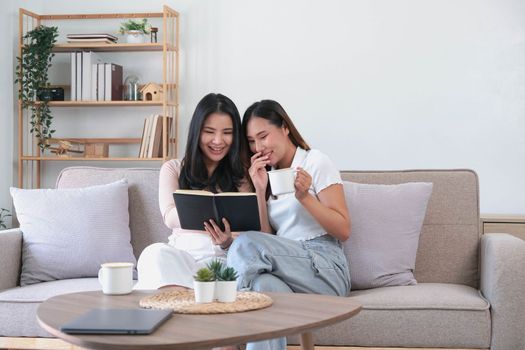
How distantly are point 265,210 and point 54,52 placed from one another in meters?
2.94

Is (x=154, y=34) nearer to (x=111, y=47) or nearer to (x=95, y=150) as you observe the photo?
(x=111, y=47)

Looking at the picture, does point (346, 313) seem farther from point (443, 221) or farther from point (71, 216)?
point (71, 216)

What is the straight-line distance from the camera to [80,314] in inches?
71.1

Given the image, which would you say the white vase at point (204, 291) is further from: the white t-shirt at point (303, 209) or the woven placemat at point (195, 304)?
the white t-shirt at point (303, 209)

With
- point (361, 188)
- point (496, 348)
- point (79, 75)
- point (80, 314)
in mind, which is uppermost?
point (79, 75)

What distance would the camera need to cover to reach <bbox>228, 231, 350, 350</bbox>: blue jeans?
93.6 inches

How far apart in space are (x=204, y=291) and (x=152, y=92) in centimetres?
332

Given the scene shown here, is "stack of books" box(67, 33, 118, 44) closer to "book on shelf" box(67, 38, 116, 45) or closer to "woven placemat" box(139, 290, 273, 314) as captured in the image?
"book on shelf" box(67, 38, 116, 45)

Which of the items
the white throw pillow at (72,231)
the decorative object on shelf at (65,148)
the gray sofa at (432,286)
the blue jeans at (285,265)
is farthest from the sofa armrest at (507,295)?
the decorative object on shelf at (65,148)

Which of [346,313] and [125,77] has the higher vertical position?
[125,77]

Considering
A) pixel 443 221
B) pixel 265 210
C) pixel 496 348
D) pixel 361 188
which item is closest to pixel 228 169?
pixel 265 210

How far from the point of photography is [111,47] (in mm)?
5160

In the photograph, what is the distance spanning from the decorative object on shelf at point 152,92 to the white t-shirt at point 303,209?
238 centimetres

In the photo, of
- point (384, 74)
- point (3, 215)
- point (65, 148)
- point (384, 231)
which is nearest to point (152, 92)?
point (65, 148)
